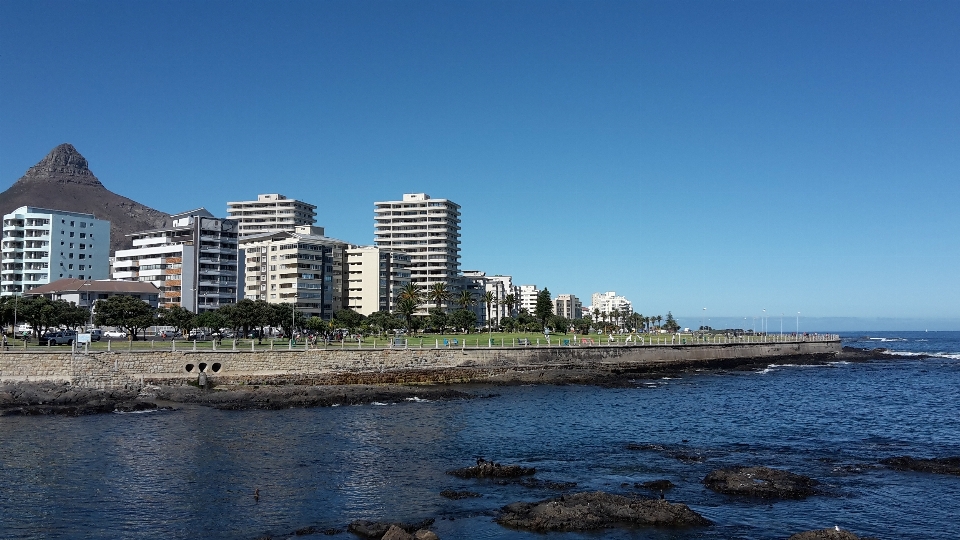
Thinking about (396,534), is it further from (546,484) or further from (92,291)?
(92,291)

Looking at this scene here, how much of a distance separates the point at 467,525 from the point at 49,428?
3038cm

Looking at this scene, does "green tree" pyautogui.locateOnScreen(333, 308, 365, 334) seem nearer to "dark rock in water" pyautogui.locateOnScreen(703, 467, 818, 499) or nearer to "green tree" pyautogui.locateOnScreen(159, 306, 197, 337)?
"green tree" pyautogui.locateOnScreen(159, 306, 197, 337)

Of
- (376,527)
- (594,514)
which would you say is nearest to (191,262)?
(376,527)

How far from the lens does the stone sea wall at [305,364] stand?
54594 mm

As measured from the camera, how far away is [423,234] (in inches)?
6964

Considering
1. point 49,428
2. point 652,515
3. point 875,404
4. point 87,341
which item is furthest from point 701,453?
point 87,341

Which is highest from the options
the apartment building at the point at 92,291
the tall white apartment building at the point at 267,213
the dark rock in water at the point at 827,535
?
the tall white apartment building at the point at 267,213

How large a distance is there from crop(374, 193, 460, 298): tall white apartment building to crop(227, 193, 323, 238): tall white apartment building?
22.3 meters

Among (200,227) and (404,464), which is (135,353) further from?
(200,227)

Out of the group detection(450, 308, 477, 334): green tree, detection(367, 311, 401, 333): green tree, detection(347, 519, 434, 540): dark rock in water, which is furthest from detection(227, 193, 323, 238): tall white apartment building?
detection(347, 519, 434, 540): dark rock in water

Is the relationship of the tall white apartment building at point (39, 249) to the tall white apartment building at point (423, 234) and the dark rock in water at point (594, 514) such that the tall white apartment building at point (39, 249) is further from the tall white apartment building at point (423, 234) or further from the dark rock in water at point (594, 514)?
the dark rock in water at point (594, 514)

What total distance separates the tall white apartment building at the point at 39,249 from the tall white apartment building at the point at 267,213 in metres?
50.7

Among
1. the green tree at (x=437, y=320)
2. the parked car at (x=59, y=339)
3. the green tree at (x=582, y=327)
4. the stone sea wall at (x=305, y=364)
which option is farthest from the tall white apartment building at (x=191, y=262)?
the green tree at (x=582, y=327)

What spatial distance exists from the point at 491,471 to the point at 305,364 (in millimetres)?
35548
